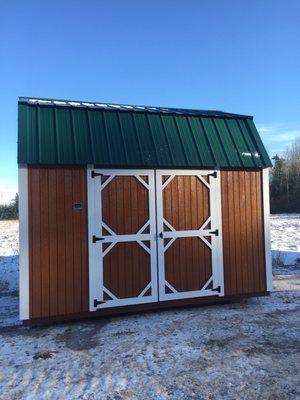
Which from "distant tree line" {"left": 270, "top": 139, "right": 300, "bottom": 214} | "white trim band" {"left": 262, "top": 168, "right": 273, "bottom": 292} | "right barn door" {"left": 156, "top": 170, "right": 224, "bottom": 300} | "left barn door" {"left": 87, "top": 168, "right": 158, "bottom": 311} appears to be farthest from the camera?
"distant tree line" {"left": 270, "top": 139, "right": 300, "bottom": 214}

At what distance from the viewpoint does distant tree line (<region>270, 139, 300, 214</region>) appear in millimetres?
39000

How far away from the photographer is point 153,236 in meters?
6.70

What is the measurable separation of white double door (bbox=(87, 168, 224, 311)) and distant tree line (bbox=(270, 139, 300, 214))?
32.9 metres

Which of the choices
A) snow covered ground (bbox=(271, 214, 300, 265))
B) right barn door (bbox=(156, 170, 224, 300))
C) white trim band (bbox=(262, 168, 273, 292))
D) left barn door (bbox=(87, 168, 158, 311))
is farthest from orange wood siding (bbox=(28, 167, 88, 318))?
snow covered ground (bbox=(271, 214, 300, 265))

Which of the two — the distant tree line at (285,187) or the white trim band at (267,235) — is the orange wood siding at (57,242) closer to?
the white trim band at (267,235)

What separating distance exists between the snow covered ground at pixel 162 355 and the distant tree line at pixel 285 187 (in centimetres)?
3352

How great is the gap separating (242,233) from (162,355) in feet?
10.4

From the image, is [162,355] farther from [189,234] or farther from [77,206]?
[77,206]

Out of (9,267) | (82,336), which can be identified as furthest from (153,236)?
(9,267)

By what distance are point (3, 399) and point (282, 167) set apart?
42.4 m

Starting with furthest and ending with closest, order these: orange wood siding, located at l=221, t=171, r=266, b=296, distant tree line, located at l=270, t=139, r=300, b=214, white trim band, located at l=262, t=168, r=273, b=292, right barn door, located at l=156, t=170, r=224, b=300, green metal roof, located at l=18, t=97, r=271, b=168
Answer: distant tree line, located at l=270, t=139, r=300, b=214 → white trim band, located at l=262, t=168, r=273, b=292 → orange wood siding, located at l=221, t=171, r=266, b=296 → right barn door, located at l=156, t=170, r=224, b=300 → green metal roof, located at l=18, t=97, r=271, b=168

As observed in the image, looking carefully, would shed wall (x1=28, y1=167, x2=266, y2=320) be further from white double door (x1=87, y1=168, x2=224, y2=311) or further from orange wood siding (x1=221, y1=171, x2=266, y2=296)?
orange wood siding (x1=221, y1=171, x2=266, y2=296)

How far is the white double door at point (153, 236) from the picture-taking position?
21.0 ft

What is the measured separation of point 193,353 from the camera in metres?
4.84
